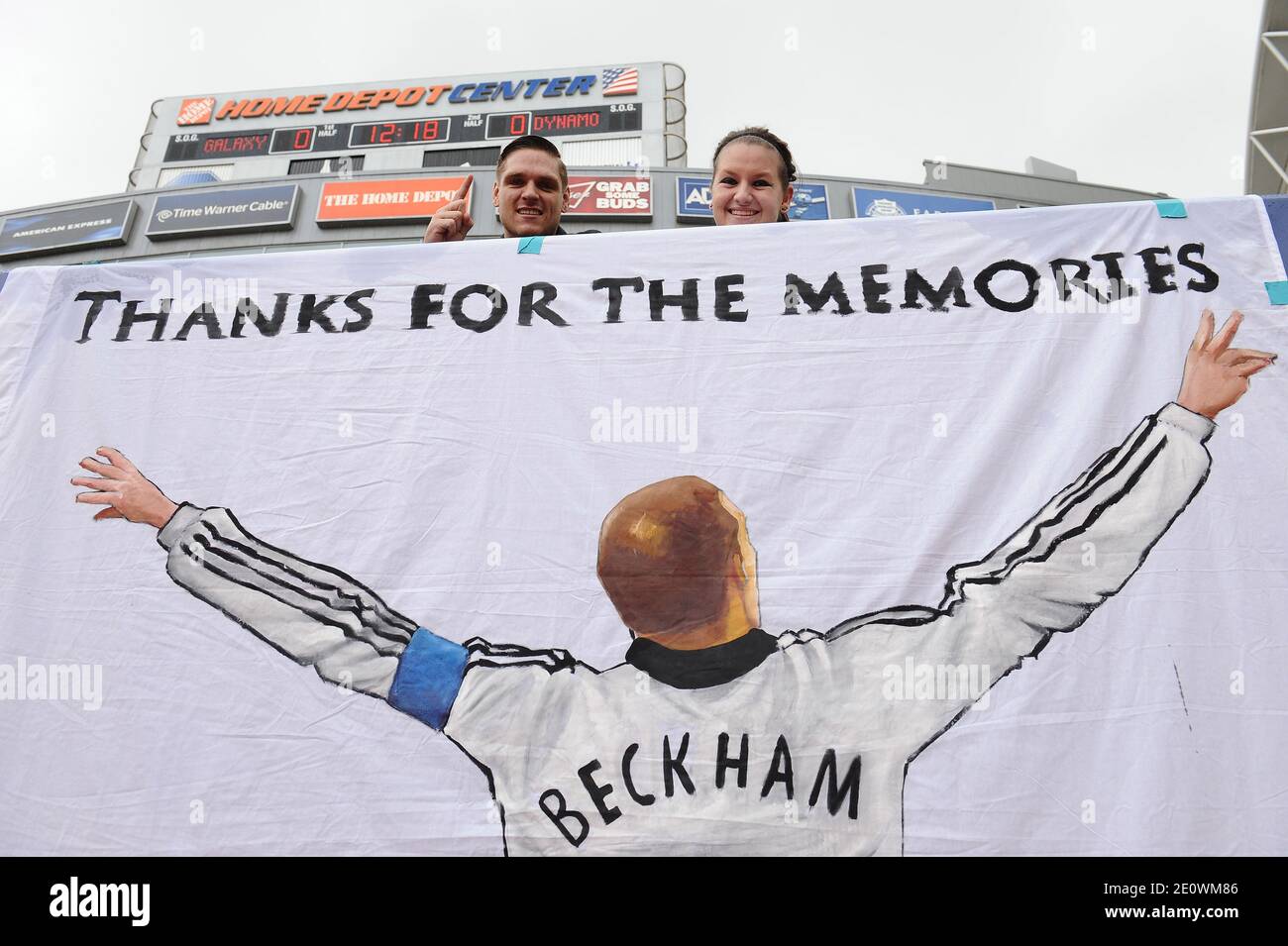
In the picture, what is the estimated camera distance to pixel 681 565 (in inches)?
64.8

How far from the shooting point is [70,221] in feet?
60.8

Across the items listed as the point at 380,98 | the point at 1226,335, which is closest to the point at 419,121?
the point at 380,98

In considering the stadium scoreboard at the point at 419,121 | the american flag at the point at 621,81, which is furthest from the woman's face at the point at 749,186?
the american flag at the point at 621,81

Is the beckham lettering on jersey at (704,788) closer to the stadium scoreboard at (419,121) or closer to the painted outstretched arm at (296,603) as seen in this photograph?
the painted outstretched arm at (296,603)

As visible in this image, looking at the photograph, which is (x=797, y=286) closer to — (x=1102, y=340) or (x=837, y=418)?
(x=837, y=418)

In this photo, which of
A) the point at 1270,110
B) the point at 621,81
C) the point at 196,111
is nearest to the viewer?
the point at 1270,110

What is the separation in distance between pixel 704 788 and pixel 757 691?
200 mm

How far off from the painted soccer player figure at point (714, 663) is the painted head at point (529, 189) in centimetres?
96

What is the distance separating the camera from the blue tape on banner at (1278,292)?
1.79 meters

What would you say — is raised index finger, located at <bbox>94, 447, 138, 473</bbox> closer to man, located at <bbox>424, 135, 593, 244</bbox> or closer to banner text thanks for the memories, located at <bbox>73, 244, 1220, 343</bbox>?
banner text thanks for the memories, located at <bbox>73, 244, 1220, 343</bbox>

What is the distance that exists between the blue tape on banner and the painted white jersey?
0.40m

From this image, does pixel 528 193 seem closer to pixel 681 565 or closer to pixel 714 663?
pixel 681 565

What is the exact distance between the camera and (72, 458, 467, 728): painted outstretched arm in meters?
1.60
